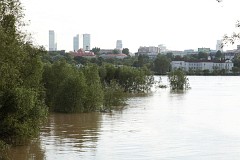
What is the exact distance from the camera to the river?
2422cm

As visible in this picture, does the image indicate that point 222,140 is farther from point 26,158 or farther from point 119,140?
point 26,158

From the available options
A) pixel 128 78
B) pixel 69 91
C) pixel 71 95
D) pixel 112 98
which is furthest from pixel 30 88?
pixel 128 78

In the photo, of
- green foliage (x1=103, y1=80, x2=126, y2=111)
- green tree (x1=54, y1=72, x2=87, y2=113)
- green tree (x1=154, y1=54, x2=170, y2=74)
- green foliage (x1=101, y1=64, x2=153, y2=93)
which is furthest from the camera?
green tree (x1=154, y1=54, x2=170, y2=74)

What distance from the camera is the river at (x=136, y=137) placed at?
2422cm

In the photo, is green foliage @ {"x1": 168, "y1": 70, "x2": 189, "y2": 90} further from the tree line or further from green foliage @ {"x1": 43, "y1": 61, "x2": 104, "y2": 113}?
green foliage @ {"x1": 43, "y1": 61, "x2": 104, "y2": 113}

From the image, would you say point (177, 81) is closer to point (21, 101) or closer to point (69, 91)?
point (69, 91)

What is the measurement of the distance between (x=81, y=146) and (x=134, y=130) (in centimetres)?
798

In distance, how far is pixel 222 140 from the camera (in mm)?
29078

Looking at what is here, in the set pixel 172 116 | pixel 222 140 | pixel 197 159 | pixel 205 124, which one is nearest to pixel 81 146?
pixel 197 159

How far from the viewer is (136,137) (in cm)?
3030

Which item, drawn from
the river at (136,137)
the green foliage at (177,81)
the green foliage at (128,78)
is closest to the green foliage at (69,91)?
the river at (136,137)

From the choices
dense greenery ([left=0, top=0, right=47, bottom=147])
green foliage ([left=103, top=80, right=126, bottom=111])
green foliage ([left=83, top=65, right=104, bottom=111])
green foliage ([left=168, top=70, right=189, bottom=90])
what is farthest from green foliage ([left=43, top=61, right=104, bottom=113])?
green foliage ([left=168, top=70, right=189, bottom=90])

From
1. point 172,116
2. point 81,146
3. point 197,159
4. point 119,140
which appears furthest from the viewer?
point 172,116

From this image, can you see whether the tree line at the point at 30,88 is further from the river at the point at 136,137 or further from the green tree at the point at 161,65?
the green tree at the point at 161,65
